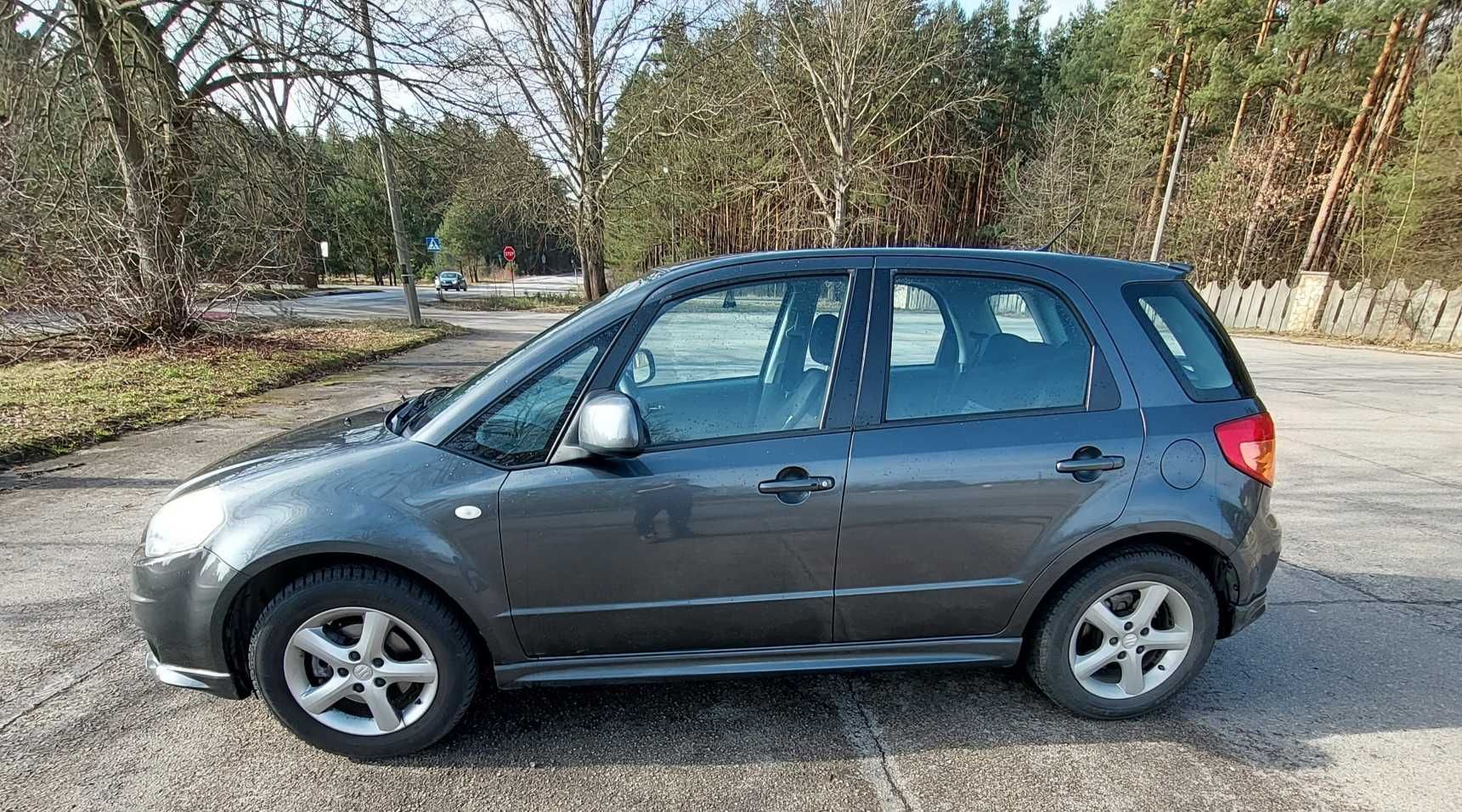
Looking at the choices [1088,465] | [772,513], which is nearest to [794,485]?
[772,513]

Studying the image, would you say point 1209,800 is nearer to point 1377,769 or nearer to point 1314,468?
point 1377,769

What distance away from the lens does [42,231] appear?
27.8 ft

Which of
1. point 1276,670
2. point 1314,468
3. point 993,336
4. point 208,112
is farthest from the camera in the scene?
point 208,112

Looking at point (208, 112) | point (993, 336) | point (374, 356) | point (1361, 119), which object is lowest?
point (374, 356)

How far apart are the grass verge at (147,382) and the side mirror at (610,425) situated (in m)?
6.52

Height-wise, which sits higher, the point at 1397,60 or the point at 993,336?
the point at 1397,60

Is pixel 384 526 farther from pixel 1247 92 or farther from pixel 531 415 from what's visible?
pixel 1247 92

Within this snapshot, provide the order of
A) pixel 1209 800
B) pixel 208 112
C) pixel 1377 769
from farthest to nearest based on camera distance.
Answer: pixel 208 112
pixel 1377 769
pixel 1209 800

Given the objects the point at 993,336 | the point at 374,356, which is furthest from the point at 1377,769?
the point at 374,356

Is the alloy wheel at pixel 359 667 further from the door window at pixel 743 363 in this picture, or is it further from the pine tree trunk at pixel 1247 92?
the pine tree trunk at pixel 1247 92

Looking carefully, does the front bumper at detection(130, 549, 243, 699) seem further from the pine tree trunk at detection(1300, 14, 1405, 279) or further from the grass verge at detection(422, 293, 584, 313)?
the pine tree trunk at detection(1300, 14, 1405, 279)

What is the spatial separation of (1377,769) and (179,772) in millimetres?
4070

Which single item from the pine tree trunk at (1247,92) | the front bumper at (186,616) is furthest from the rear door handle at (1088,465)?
the pine tree trunk at (1247,92)

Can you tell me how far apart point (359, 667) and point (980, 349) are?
2490mm
